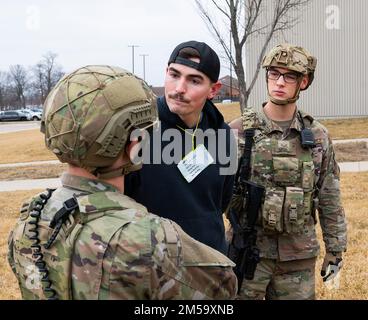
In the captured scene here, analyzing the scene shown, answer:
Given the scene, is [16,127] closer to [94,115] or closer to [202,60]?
[202,60]

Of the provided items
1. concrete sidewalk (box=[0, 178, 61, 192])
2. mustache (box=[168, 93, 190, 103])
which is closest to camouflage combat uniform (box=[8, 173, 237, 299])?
mustache (box=[168, 93, 190, 103])

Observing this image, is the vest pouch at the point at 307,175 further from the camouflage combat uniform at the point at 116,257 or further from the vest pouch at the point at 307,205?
the camouflage combat uniform at the point at 116,257

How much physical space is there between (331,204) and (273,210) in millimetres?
388

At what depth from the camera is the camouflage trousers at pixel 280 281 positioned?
2.67 m

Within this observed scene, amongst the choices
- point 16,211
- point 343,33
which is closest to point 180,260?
point 16,211

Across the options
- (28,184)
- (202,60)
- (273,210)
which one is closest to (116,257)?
(202,60)

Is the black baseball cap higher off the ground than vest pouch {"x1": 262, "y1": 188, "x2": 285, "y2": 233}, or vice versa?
the black baseball cap

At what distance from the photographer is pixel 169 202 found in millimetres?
2105

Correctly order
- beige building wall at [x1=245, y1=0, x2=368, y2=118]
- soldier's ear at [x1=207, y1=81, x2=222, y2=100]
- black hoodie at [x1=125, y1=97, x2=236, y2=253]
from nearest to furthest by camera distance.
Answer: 1. black hoodie at [x1=125, y1=97, x2=236, y2=253]
2. soldier's ear at [x1=207, y1=81, x2=222, y2=100]
3. beige building wall at [x1=245, y1=0, x2=368, y2=118]

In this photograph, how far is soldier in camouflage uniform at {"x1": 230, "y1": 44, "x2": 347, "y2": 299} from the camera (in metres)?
2.66

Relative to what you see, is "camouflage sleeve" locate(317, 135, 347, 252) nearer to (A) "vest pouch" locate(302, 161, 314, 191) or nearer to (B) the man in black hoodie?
(A) "vest pouch" locate(302, 161, 314, 191)

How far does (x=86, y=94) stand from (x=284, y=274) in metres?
1.79

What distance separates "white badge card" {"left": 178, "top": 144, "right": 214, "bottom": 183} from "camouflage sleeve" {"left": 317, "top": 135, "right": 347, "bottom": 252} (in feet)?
2.75
